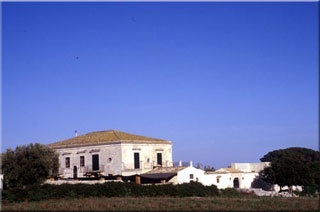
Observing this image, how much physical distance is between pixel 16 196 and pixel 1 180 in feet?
24.7

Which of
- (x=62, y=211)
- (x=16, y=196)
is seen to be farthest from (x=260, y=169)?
(x=62, y=211)

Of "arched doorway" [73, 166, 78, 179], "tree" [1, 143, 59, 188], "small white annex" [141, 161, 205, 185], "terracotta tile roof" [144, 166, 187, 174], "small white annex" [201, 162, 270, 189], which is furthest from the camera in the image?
"small white annex" [201, 162, 270, 189]

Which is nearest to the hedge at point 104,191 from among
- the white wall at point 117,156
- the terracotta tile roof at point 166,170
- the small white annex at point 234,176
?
the terracotta tile roof at point 166,170

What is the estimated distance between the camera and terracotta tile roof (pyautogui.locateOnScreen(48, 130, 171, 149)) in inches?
1968

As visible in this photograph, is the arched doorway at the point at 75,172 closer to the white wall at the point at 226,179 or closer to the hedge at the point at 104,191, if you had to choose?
the white wall at the point at 226,179

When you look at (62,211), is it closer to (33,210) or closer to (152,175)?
(33,210)

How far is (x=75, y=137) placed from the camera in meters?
55.9

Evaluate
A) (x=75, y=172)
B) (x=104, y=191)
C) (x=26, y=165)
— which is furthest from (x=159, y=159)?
(x=26, y=165)

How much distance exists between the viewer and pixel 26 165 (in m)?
40.1

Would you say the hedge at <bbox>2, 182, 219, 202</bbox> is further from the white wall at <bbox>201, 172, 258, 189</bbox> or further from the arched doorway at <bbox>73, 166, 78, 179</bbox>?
the arched doorway at <bbox>73, 166, 78, 179</bbox>

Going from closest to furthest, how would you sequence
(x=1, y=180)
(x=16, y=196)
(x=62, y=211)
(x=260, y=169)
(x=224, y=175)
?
(x=62, y=211) → (x=16, y=196) → (x=1, y=180) → (x=224, y=175) → (x=260, y=169)

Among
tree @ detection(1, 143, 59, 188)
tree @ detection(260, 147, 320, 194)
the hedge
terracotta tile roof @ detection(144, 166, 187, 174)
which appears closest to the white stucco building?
terracotta tile roof @ detection(144, 166, 187, 174)

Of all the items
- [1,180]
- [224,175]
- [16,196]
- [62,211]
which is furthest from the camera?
[224,175]

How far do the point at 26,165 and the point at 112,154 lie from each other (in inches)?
435
